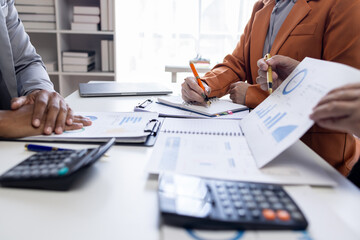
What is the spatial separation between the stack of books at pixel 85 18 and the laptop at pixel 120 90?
129cm

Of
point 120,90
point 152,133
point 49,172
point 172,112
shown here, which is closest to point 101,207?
point 49,172

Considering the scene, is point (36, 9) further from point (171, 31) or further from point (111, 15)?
point (171, 31)

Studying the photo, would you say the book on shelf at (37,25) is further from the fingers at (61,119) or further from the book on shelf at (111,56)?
the fingers at (61,119)

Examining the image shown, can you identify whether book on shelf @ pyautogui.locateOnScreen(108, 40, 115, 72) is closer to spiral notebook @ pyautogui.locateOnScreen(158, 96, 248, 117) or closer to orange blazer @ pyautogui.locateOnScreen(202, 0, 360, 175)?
orange blazer @ pyautogui.locateOnScreen(202, 0, 360, 175)

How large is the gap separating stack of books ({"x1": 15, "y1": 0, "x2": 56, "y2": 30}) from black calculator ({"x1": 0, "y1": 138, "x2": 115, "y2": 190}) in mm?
2228

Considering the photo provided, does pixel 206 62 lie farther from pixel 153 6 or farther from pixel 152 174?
pixel 152 174

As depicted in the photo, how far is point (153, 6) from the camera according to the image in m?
2.62

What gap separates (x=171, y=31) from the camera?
270 centimetres

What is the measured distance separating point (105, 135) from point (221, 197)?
0.36 meters

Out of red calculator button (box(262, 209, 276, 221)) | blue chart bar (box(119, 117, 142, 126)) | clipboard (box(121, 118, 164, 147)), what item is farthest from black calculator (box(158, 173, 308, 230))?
blue chart bar (box(119, 117, 142, 126))

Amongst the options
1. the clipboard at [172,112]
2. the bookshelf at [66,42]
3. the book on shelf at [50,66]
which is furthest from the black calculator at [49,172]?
the book on shelf at [50,66]

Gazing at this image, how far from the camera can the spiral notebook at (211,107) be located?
93cm

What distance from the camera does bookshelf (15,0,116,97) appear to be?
8.00 feet

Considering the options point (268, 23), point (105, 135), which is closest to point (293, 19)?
point (268, 23)
